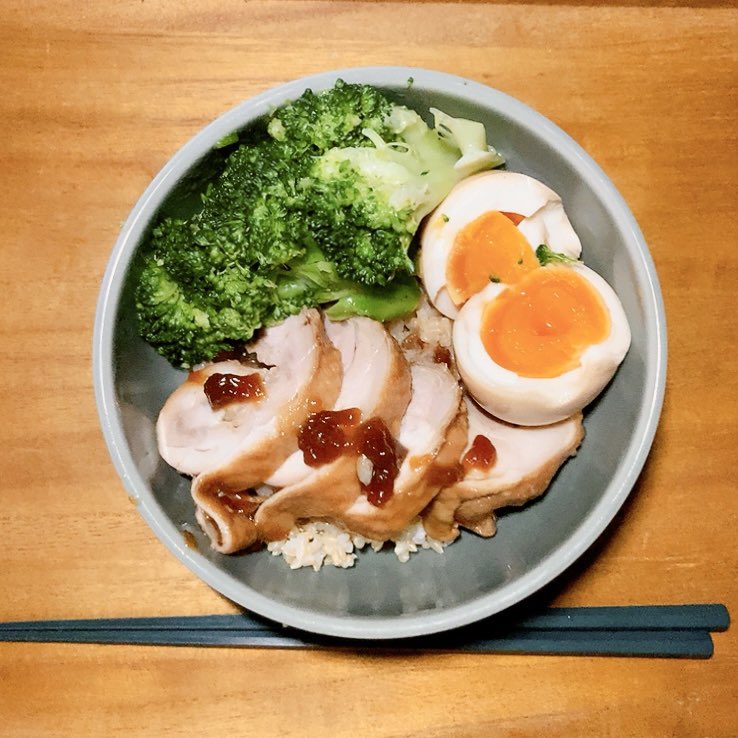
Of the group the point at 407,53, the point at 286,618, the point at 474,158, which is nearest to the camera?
the point at 286,618

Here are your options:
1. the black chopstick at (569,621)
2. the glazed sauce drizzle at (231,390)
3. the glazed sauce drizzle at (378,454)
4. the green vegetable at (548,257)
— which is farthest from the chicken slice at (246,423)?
Result: the green vegetable at (548,257)

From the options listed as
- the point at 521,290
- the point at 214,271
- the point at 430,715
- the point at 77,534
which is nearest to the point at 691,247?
the point at 521,290

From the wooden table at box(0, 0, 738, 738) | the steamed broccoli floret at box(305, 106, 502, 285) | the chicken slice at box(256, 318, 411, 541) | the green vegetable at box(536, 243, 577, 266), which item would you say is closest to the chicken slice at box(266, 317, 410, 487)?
the chicken slice at box(256, 318, 411, 541)

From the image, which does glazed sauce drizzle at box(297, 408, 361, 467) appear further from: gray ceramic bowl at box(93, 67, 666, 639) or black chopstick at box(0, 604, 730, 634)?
black chopstick at box(0, 604, 730, 634)

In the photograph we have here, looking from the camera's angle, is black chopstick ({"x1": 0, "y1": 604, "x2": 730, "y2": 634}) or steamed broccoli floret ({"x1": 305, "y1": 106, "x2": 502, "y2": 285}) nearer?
steamed broccoli floret ({"x1": 305, "y1": 106, "x2": 502, "y2": 285})

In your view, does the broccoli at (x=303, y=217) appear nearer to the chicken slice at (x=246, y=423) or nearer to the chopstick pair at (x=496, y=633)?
the chicken slice at (x=246, y=423)

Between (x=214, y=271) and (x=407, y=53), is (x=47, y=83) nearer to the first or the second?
(x=214, y=271)
